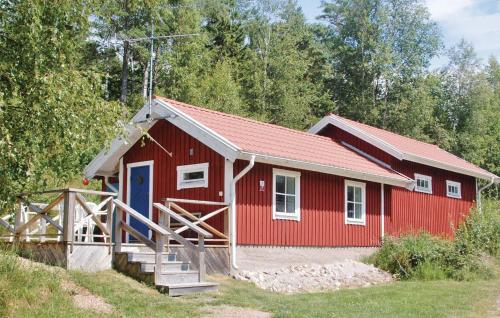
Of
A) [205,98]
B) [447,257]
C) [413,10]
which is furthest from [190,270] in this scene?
[413,10]

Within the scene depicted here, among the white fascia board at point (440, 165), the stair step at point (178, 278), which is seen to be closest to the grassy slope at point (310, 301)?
the stair step at point (178, 278)

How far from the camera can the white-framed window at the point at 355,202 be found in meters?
17.1

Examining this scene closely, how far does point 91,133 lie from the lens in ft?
27.5

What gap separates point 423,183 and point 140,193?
9599mm

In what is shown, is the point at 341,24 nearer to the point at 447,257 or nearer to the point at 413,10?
the point at 413,10

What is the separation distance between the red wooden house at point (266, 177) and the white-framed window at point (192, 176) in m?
0.02

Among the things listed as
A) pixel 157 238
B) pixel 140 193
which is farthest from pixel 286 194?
pixel 157 238

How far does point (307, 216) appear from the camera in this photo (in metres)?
15.6

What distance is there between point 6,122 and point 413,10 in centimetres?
3609

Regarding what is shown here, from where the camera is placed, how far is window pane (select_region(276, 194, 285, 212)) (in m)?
15.0

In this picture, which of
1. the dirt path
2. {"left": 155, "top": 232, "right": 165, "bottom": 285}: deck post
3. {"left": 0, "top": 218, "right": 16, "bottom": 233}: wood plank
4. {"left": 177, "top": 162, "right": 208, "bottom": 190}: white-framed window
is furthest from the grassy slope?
{"left": 177, "top": 162, "right": 208, "bottom": 190}: white-framed window

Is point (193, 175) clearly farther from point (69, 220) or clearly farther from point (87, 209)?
point (69, 220)

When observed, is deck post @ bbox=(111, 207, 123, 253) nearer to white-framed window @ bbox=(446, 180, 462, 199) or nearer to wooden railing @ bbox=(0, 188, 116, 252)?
wooden railing @ bbox=(0, 188, 116, 252)

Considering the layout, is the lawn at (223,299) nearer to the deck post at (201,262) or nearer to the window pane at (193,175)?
the deck post at (201,262)
